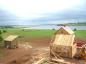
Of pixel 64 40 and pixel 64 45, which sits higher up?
pixel 64 40

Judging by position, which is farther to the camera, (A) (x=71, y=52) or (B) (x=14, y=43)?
(B) (x=14, y=43)

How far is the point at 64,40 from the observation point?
26.8 m

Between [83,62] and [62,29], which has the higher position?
[62,29]

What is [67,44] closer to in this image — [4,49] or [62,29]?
[62,29]

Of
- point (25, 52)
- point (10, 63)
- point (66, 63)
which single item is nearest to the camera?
point (66, 63)

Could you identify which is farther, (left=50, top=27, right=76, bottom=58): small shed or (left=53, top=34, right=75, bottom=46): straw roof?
(left=53, top=34, right=75, bottom=46): straw roof

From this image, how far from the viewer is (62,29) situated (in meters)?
28.6

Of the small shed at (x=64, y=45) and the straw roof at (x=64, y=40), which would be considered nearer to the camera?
the small shed at (x=64, y=45)

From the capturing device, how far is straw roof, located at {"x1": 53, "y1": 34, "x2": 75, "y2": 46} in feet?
86.4

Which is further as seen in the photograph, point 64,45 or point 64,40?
point 64,40

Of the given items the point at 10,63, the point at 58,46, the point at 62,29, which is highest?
the point at 62,29

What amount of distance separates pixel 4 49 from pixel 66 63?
1381cm

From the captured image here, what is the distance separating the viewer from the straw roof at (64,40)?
86.4ft


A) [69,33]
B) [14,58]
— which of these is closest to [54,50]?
[69,33]
